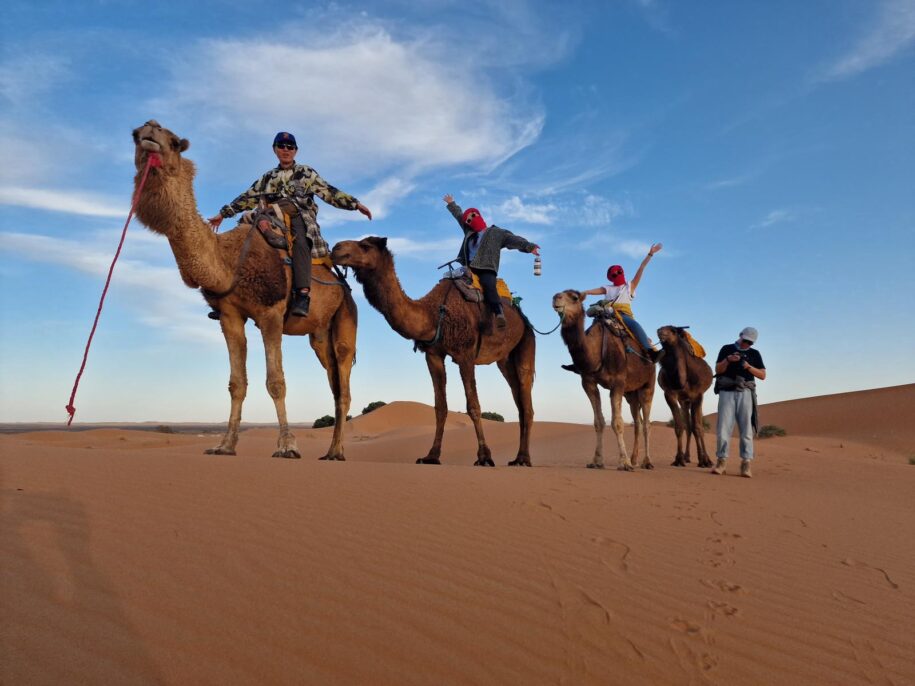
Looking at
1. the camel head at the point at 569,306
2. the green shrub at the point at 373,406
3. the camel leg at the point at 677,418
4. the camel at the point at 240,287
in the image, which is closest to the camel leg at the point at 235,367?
the camel at the point at 240,287

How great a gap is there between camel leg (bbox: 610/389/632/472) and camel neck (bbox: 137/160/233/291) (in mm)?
6593

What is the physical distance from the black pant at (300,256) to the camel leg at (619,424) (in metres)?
5.68

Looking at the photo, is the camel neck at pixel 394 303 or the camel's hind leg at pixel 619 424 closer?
the camel neck at pixel 394 303

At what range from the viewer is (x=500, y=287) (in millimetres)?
10570

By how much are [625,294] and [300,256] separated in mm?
6892

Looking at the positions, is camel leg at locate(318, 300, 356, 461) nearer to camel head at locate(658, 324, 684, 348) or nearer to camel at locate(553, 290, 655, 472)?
camel at locate(553, 290, 655, 472)

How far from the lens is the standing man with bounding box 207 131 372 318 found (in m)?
8.38

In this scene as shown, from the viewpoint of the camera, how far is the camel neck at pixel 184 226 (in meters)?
6.68

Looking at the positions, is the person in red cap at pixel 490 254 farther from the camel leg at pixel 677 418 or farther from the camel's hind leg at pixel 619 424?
the camel leg at pixel 677 418

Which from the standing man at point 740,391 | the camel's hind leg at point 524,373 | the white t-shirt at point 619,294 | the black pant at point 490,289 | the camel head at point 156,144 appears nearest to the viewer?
the camel head at point 156,144

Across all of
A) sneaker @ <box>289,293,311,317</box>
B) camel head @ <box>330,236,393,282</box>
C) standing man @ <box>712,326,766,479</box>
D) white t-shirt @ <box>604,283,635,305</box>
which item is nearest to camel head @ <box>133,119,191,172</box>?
sneaker @ <box>289,293,311,317</box>

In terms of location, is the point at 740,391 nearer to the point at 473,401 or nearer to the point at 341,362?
the point at 473,401

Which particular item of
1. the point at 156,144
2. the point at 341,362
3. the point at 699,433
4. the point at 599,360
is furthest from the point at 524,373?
the point at 156,144

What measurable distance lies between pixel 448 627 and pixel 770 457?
14567 millimetres
